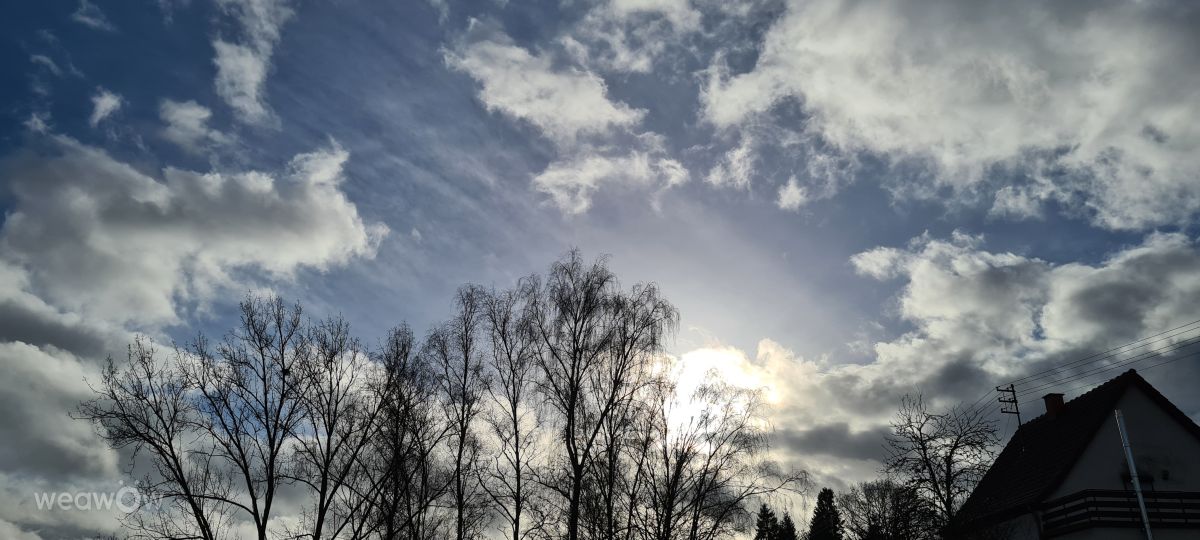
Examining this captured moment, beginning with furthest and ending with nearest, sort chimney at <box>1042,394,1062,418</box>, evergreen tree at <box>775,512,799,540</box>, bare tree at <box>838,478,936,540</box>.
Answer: evergreen tree at <box>775,512,799,540</box>, chimney at <box>1042,394,1062,418</box>, bare tree at <box>838,478,936,540</box>

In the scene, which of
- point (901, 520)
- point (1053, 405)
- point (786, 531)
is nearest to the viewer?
point (901, 520)

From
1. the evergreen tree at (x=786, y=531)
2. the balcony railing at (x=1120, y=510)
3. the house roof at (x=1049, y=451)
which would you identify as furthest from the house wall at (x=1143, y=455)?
the evergreen tree at (x=786, y=531)

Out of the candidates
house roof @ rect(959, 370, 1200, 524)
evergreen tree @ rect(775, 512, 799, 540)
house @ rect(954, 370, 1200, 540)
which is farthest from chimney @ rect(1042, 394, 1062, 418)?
evergreen tree @ rect(775, 512, 799, 540)

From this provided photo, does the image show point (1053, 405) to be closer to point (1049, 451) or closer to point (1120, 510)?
point (1049, 451)

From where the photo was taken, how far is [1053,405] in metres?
37.6

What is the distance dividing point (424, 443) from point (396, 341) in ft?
13.6

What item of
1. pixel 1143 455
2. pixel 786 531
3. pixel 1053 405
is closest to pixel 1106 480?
pixel 1143 455

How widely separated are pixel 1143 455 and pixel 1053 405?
6.02m

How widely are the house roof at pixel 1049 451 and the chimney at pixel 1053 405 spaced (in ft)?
0.75

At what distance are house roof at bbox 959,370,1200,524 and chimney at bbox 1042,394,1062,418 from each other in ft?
0.75

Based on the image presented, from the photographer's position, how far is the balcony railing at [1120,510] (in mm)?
28688

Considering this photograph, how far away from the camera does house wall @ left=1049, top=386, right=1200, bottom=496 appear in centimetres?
3111

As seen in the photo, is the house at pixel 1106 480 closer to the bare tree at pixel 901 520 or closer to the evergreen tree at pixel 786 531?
the bare tree at pixel 901 520

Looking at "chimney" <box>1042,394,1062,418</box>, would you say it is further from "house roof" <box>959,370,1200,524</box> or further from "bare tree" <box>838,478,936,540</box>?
"bare tree" <box>838,478,936,540</box>
